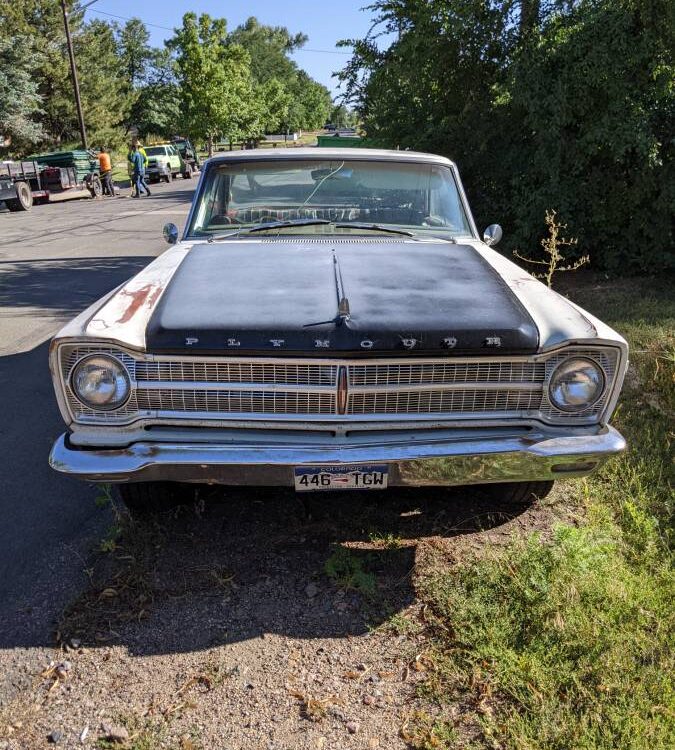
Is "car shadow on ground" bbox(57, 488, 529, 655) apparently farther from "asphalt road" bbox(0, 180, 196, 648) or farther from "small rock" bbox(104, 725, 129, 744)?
"small rock" bbox(104, 725, 129, 744)

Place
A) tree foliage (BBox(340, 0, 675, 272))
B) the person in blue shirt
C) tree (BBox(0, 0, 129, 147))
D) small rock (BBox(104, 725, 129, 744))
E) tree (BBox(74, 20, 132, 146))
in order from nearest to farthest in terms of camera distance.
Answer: small rock (BBox(104, 725, 129, 744)) → tree foliage (BBox(340, 0, 675, 272)) → the person in blue shirt → tree (BBox(0, 0, 129, 147)) → tree (BBox(74, 20, 132, 146))

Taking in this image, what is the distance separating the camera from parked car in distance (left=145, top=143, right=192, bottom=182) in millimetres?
31219

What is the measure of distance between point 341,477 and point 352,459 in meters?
0.10

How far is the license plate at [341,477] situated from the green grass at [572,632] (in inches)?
21.7

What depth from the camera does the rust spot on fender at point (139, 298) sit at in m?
2.92

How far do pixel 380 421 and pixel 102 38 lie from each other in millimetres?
53602

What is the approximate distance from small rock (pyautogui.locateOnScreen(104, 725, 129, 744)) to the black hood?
1330 millimetres

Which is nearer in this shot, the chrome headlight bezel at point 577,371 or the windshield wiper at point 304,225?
the chrome headlight bezel at point 577,371

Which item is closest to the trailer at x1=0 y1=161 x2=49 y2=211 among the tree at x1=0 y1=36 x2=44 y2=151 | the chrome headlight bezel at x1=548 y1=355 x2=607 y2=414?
the tree at x1=0 y1=36 x2=44 y2=151

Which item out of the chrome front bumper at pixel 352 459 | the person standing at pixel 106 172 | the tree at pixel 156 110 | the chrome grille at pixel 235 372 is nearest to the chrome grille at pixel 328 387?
the chrome grille at pixel 235 372

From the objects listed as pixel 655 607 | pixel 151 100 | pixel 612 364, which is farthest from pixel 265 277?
pixel 151 100

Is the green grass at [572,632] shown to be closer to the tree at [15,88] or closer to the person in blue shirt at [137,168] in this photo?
the person in blue shirt at [137,168]

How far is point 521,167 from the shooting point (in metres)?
8.33

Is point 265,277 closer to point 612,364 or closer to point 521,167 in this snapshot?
point 612,364
